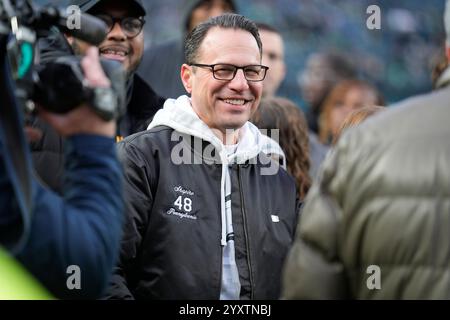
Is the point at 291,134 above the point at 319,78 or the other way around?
above

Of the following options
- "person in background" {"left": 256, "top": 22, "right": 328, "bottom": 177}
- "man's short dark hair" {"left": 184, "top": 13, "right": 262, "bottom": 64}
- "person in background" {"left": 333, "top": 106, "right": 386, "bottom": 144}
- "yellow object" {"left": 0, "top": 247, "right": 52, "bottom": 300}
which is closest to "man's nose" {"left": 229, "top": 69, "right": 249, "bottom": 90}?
"man's short dark hair" {"left": 184, "top": 13, "right": 262, "bottom": 64}

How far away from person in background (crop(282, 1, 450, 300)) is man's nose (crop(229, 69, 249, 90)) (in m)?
1.61

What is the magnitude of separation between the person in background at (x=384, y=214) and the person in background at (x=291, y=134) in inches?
97.2

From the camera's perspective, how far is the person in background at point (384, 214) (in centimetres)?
211

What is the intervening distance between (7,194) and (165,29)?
735 centimetres

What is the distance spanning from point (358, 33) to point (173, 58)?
511 centimetres

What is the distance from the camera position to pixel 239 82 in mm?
3857

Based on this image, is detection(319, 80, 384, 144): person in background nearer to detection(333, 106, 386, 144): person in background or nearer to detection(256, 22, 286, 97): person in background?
detection(256, 22, 286, 97): person in background

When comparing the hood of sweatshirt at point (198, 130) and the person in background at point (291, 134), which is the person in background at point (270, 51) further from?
the hood of sweatshirt at point (198, 130)

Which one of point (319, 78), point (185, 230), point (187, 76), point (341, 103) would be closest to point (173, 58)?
point (341, 103)

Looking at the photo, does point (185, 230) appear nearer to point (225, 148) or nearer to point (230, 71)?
point (225, 148)

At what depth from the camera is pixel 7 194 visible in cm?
213

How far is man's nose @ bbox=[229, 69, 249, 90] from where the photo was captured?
385 cm
